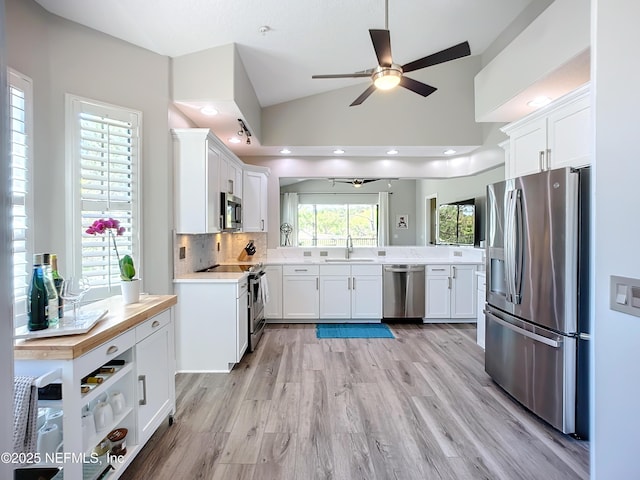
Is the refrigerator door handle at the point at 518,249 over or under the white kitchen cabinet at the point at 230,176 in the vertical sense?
under

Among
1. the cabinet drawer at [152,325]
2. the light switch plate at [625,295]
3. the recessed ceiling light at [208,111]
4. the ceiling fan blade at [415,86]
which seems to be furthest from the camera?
the recessed ceiling light at [208,111]

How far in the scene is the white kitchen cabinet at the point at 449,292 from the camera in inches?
185

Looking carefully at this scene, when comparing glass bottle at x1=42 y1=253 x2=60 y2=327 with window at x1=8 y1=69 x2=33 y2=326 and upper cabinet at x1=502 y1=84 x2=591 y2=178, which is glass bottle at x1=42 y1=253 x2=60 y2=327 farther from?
upper cabinet at x1=502 y1=84 x2=591 y2=178

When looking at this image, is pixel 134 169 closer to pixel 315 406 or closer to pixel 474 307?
pixel 315 406

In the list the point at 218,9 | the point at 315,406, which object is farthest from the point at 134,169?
the point at 315,406

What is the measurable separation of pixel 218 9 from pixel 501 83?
258cm

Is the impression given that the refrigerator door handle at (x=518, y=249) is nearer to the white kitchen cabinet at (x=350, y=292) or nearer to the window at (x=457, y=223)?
the white kitchen cabinet at (x=350, y=292)

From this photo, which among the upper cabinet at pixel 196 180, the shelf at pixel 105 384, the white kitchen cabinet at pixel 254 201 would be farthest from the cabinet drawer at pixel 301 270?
the shelf at pixel 105 384

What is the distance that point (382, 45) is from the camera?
2.25 meters

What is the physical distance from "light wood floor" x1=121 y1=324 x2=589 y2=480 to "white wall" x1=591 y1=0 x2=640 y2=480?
932 mm

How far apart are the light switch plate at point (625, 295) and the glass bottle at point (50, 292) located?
234 centimetres

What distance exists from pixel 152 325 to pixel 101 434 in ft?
1.98

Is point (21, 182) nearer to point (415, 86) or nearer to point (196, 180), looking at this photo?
point (196, 180)

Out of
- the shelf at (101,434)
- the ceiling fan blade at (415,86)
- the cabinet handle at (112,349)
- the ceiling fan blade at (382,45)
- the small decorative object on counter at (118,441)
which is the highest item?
the ceiling fan blade at (382,45)
